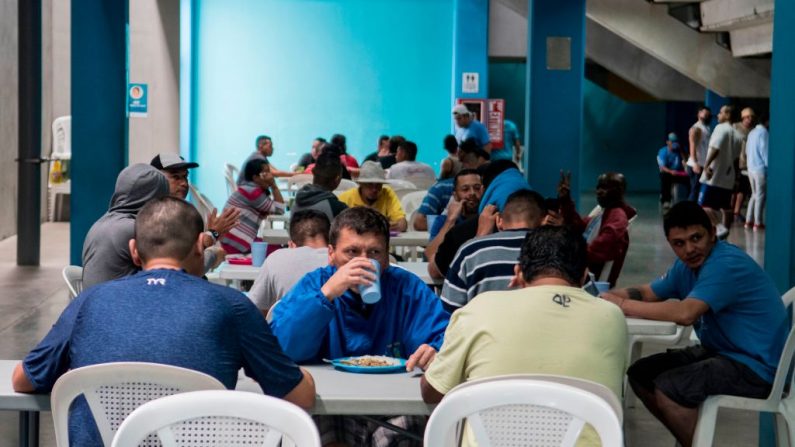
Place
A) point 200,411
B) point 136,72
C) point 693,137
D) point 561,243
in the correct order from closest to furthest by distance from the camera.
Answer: point 200,411, point 561,243, point 136,72, point 693,137

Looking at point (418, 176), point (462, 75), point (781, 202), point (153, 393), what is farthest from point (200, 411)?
point (462, 75)

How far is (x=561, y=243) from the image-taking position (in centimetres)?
370

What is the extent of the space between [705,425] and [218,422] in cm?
247

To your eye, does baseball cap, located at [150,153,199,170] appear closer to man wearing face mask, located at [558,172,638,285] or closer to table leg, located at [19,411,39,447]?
table leg, located at [19,411,39,447]

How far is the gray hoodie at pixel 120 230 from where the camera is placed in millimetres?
5203

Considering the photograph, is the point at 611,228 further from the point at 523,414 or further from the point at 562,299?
the point at 523,414

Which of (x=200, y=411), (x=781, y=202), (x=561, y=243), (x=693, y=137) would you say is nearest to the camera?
(x=200, y=411)

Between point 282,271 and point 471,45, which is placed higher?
point 471,45

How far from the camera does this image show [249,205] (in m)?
Answer: 9.23

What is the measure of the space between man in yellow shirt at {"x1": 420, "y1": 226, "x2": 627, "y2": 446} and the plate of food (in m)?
0.34

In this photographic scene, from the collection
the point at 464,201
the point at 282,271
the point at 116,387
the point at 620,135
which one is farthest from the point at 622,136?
the point at 116,387

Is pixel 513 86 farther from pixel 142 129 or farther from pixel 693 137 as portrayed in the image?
pixel 142 129

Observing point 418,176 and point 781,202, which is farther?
point 418,176

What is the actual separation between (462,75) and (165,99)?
18.3ft
